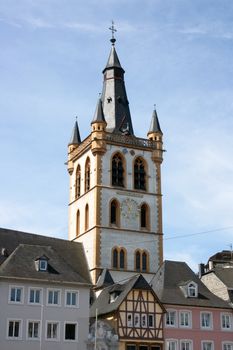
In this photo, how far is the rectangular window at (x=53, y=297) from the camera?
54688mm

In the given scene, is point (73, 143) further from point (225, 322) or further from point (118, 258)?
point (225, 322)

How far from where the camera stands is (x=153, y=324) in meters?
57.5

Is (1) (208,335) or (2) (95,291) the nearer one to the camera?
(1) (208,335)

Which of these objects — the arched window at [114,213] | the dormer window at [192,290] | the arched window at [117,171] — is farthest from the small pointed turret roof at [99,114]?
the dormer window at [192,290]

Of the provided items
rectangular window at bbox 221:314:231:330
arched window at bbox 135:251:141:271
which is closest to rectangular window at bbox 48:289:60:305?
rectangular window at bbox 221:314:231:330

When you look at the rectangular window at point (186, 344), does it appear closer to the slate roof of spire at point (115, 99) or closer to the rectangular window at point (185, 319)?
the rectangular window at point (185, 319)

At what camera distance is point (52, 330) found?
177 ft

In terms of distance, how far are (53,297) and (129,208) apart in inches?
752

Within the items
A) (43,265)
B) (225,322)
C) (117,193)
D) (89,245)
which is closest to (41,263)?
(43,265)

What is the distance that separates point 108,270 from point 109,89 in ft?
71.1

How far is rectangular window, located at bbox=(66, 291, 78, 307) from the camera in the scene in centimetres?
5538

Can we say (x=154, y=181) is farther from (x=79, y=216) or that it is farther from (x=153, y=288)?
(x=153, y=288)

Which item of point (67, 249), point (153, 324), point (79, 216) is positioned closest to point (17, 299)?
point (153, 324)

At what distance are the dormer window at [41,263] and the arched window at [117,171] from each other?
18078 millimetres
